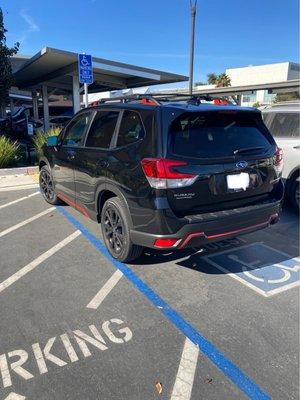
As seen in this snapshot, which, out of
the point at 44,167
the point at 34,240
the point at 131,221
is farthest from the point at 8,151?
the point at 131,221

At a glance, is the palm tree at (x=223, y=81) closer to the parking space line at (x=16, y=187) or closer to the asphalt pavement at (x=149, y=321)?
the parking space line at (x=16, y=187)

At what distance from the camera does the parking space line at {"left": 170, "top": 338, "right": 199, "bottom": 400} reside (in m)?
2.51

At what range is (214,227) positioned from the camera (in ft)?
12.0

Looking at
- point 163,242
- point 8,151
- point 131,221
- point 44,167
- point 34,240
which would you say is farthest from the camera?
point 8,151

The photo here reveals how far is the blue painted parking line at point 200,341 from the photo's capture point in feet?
8.45

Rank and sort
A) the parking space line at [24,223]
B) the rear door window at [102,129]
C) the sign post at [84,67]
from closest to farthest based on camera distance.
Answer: the rear door window at [102,129] → the parking space line at [24,223] → the sign post at [84,67]

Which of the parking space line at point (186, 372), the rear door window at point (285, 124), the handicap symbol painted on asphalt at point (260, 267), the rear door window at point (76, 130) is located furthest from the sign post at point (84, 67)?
the parking space line at point (186, 372)

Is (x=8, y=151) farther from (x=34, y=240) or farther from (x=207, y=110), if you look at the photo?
(x=207, y=110)

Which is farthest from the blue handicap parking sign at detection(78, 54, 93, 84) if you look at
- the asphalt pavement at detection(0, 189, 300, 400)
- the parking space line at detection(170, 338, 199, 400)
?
the parking space line at detection(170, 338, 199, 400)

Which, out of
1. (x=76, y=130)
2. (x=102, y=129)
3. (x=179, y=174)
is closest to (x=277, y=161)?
(x=179, y=174)

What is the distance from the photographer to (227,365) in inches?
109

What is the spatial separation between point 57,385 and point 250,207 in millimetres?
2523

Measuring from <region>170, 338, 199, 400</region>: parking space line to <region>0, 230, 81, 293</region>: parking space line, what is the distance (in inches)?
81.4

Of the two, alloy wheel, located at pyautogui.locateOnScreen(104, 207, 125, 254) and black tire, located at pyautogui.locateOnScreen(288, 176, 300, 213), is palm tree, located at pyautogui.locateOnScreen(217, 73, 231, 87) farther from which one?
alloy wheel, located at pyautogui.locateOnScreen(104, 207, 125, 254)
